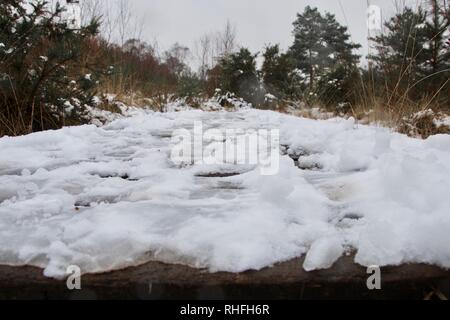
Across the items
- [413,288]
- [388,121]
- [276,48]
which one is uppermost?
[276,48]

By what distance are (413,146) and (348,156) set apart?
37 cm

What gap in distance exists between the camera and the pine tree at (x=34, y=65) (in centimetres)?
247

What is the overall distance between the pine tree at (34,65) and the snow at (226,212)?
50.7 inches

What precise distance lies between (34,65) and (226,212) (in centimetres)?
242

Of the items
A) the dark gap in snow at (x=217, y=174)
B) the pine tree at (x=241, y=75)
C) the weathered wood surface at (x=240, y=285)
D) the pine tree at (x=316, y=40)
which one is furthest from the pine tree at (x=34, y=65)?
the pine tree at (x=316, y=40)

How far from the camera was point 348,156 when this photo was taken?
4.22 feet

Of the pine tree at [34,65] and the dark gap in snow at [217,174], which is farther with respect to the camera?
the pine tree at [34,65]

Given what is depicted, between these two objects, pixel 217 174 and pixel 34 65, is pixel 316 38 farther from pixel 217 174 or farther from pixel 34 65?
pixel 217 174

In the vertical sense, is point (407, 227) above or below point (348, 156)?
below

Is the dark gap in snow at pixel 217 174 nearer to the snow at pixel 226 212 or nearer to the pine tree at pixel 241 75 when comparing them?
the snow at pixel 226 212

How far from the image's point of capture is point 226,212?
2.82ft

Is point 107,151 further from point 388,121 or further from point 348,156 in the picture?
point 388,121

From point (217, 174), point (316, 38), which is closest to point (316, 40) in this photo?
point (316, 38)

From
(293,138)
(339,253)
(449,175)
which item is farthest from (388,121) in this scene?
(339,253)
